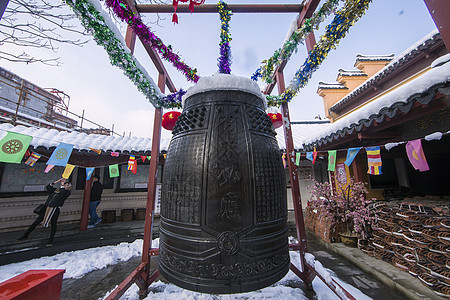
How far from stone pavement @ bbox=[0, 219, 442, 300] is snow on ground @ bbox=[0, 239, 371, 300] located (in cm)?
23

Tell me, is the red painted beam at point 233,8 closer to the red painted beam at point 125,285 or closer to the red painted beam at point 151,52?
the red painted beam at point 151,52

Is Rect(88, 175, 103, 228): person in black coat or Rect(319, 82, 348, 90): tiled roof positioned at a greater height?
Rect(319, 82, 348, 90): tiled roof

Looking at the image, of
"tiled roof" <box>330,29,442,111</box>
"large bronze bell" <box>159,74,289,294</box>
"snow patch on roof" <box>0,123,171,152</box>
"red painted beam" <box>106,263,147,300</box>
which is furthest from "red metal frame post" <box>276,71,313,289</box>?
"tiled roof" <box>330,29,442,111</box>

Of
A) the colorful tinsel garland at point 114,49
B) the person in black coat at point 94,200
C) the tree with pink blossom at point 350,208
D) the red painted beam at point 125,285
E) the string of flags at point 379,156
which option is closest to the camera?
the colorful tinsel garland at point 114,49

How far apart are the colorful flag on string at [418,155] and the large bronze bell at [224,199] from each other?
11.3 feet

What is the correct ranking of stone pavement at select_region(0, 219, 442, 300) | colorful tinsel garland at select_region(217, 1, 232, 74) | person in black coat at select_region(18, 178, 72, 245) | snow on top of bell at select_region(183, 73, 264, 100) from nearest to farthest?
1. snow on top of bell at select_region(183, 73, 264, 100)
2. colorful tinsel garland at select_region(217, 1, 232, 74)
3. stone pavement at select_region(0, 219, 442, 300)
4. person in black coat at select_region(18, 178, 72, 245)

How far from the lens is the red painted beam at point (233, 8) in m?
2.48

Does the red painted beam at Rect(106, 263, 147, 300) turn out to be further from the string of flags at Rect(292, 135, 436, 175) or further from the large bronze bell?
the string of flags at Rect(292, 135, 436, 175)

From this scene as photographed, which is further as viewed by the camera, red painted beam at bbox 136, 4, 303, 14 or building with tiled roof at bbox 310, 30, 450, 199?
building with tiled roof at bbox 310, 30, 450, 199

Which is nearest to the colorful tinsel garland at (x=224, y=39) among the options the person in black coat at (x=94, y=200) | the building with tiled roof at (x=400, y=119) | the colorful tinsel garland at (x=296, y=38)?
the colorful tinsel garland at (x=296, y=38)

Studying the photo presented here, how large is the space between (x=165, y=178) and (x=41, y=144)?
6.32m

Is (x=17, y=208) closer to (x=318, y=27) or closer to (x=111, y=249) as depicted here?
(x=111, y=249)

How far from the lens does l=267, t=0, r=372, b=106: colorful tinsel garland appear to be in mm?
1879

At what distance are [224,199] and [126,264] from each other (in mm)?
4649
